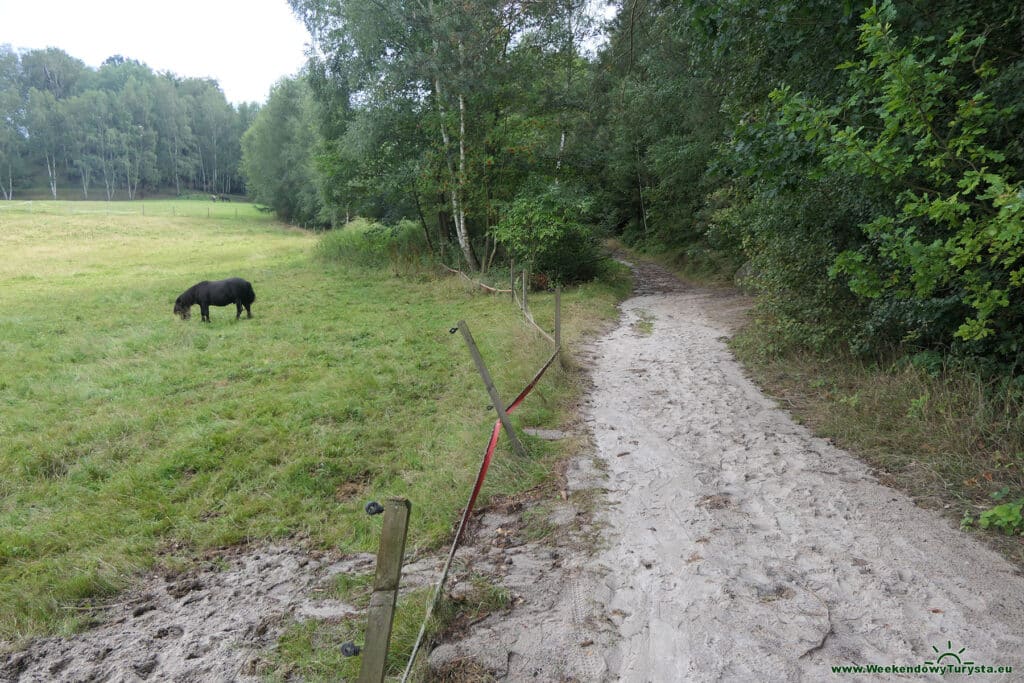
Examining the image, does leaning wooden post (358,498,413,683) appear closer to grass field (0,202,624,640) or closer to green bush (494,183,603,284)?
grass field (0,202,624,640)

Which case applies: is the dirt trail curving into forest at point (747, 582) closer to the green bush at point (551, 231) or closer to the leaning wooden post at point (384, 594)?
the leaning wooden post at point (384, 594)

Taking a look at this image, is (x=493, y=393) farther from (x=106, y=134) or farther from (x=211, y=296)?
(x=106, y=134)

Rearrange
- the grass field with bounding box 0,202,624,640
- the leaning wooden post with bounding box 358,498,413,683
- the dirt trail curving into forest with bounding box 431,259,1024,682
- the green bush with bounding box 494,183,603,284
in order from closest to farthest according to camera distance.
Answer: the leaning wooden post with bounding box 358,498,413,683
the dirt trail curving into forest with bounding box 431,259,1024,682
the grass field with bounding box 0,202,624,640
the green bush with bounding box 494,183,603,284

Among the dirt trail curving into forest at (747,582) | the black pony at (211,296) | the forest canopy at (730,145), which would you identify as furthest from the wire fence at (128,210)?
the dirt trail curving into forest at (747,582)

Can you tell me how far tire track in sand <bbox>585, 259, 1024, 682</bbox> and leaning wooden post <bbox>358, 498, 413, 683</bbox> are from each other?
51.8 inches

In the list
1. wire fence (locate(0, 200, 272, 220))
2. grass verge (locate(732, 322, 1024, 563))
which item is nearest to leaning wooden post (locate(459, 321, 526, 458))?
grass verge (locate(732, 322, 1024, 563))

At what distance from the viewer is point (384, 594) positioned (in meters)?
2.13

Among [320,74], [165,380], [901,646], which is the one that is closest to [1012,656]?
[901,646]

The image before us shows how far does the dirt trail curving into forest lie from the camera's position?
2789 millimetres

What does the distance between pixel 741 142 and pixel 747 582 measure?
150 inches

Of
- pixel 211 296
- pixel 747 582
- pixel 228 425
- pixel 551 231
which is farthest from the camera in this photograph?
pixel 551 231

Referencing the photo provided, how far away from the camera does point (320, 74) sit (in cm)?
1870

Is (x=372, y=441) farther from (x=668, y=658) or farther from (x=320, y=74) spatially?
(x=320, y=74)

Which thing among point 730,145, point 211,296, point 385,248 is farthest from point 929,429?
point 385,248
